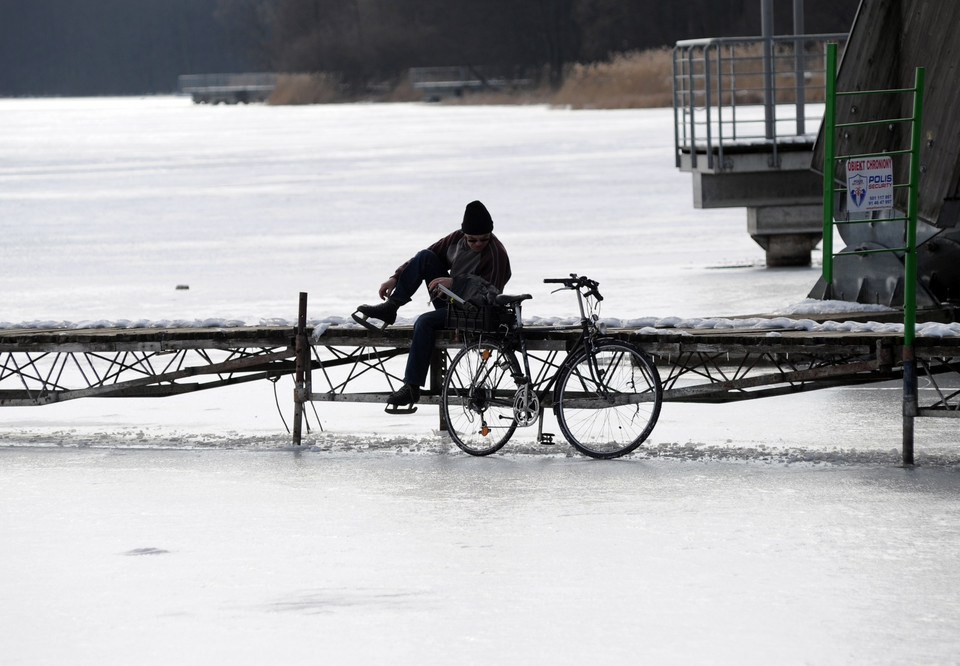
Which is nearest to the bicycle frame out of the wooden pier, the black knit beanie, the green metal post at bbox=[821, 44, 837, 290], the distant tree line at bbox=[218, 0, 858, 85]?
the wooden pier

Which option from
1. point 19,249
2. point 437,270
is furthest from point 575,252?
point 437,270

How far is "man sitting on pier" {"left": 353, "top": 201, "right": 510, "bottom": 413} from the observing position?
31.7 feet

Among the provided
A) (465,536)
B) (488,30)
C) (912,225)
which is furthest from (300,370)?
(488,30)

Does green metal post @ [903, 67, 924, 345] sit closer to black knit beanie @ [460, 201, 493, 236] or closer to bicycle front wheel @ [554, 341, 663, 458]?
bicycle front wheel @ [554, 341, 663, 458]

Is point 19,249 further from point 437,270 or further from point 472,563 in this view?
point 472,563

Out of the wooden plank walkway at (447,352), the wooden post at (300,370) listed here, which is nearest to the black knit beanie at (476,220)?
the wooden plank walkway at (447,352)

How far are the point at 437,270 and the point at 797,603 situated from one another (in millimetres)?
4215

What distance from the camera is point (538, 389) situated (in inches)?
377

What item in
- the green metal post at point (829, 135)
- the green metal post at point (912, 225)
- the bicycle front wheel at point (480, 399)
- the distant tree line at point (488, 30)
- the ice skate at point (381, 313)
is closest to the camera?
the green metal post at point (912, 225)

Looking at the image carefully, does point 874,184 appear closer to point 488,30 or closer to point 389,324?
point 389,324

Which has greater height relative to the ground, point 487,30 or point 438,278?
point 487,30

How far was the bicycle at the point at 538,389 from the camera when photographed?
929 centimetres

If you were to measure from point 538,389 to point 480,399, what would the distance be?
349 millimetres

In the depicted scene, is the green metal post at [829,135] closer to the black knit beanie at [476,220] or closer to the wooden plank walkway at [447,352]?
the wooden plank walkway at [447,352]
